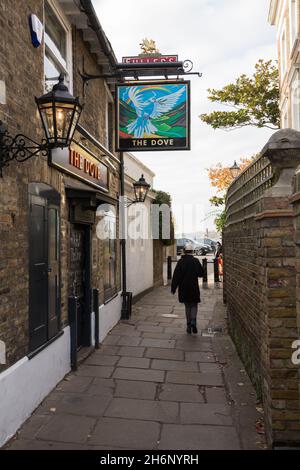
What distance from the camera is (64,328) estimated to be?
5.84 metres

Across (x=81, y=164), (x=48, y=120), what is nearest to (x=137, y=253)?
(x=81, y=164)

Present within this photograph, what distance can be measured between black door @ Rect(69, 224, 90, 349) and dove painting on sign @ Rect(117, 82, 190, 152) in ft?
6.78

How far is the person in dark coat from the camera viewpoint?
8.50 metres

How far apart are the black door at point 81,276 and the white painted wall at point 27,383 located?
3.81 ft

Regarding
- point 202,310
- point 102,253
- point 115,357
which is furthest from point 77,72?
point 202,310

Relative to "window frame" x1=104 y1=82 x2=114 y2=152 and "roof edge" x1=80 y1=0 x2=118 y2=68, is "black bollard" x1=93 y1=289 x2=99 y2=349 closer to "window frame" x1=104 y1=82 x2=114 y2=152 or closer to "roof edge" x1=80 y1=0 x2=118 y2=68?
Result: "window frame" x1=104 y1=82 x2=114 y2=152

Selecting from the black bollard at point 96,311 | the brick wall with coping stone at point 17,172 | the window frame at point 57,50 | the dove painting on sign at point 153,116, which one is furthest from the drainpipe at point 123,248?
the brick wall with coping stone at point 17,172

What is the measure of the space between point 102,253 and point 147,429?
4.60 m

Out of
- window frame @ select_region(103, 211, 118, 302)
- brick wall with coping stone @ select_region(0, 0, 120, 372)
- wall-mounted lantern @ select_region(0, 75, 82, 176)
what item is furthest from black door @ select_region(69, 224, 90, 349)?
wall-mounted lantern @ select_region(0, 75, 82, 176)

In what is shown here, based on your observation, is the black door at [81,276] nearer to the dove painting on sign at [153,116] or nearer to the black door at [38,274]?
the black door at [38,274]

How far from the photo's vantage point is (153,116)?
7691 millimetres

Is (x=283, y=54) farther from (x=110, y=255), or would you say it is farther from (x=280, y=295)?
(x=280, y=295)

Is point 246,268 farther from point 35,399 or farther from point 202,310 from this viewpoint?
point 202,310

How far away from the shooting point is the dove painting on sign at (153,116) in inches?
300
